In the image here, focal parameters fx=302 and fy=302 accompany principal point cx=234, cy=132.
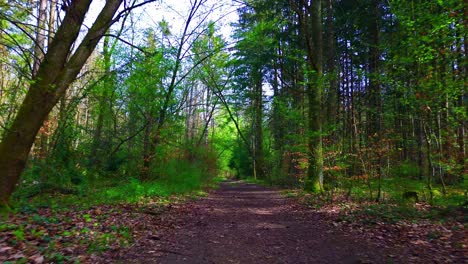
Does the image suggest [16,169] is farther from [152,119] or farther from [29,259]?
[152,119]

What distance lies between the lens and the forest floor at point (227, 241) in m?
4.38

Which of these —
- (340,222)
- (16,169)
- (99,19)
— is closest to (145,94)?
(99,19)

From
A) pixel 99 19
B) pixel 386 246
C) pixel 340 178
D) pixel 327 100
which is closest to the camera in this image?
pixel 386 246

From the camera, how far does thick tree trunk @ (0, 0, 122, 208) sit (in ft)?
18.6

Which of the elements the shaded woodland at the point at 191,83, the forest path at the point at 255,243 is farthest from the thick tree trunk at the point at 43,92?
the forest path at the point at 255,243

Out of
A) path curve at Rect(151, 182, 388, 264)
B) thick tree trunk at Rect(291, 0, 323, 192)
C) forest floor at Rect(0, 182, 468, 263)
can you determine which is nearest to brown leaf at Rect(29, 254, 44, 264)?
forest floor at Rect(0, 182, 468, 263)

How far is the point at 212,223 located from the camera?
24.7ft

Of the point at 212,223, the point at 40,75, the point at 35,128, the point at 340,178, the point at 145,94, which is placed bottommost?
the point at 212,223

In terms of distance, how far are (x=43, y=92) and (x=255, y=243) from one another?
196 inches

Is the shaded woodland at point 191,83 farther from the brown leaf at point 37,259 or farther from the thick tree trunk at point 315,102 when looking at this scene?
the brown leaf at point 37,259

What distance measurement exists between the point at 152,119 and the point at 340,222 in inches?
387

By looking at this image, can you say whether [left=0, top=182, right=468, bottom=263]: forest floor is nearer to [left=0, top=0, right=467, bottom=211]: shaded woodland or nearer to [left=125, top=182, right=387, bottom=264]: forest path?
[left=125, top=182, right=387, bottom=264]: forest path

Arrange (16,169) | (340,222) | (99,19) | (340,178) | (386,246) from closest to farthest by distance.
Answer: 1. (386,246)
2. (16,169)
3. (99,19)
4. (340,222)
5. (340,178)

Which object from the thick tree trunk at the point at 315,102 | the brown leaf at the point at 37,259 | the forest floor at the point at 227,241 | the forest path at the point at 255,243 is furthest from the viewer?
the thick tree trunk at the point at 315,102
